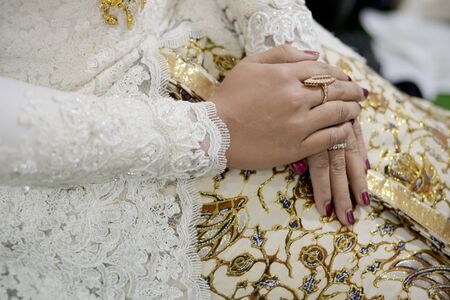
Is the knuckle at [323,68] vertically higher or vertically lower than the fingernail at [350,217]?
higher

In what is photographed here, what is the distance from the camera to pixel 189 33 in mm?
956

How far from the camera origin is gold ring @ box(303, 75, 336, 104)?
87 centimetres

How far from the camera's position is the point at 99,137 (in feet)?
2.36

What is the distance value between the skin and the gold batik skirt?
0.04m

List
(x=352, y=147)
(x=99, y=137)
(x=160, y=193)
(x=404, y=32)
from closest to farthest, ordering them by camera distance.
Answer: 1. (x=99, y=137)
2. (x=160, y=193)
3. (x=352, y=147)
4. (x=404, y=32)

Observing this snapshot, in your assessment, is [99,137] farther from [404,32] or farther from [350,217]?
[404,32]

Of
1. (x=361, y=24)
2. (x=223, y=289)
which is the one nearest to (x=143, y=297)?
(x=223, y=289)

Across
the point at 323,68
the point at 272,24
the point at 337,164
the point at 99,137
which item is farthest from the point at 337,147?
the point at 99,137

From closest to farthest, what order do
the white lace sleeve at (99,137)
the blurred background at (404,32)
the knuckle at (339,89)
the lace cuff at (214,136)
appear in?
the white lace sleeve at (99,137), the lace cuff at (214,136), the knuckle at (339,89), the blurred background at (404,32)

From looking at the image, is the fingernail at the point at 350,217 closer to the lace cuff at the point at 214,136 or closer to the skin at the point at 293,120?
the skin at the point at 293,120

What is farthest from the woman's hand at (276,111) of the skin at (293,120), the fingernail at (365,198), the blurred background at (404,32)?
the blurred background at (404,32)

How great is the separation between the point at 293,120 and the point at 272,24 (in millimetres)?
214

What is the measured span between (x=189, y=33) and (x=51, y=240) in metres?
0.43

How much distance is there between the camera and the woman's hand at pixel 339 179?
2.94ft
